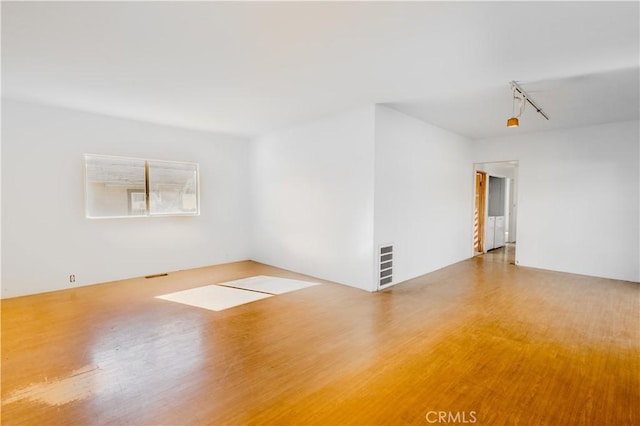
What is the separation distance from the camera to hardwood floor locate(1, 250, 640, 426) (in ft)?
6.87

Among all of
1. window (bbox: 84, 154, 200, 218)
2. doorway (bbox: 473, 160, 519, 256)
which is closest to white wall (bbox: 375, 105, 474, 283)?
doorway (bbox: 473, 160, 519, 256)

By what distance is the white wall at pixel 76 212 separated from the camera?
4.52 metres

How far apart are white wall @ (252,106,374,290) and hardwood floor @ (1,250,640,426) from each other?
0.93 metres

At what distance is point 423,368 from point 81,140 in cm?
600

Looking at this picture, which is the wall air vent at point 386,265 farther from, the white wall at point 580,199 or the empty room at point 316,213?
the white wall at point 580,199

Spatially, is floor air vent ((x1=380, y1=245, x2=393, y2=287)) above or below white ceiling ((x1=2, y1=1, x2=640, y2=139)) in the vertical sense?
below

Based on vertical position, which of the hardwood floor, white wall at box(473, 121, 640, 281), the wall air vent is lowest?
the hardwood floor

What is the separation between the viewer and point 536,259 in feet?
21.4

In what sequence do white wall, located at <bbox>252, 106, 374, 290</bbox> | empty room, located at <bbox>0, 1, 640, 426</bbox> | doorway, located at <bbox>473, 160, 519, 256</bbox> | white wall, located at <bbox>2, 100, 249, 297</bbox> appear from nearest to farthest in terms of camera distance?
empty room, located at <bbox>0, 1, 640, 426</bbox>
white wall, located at <bbox>2, 100, 249, 297</bbox>
white wall, located at <bbox>252, 106, 374, 290</bbox>
doorway, located at <bbox>473, 160, 519, 256</bbox>

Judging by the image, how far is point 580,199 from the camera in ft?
19.6

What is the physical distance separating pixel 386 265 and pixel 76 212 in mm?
5196

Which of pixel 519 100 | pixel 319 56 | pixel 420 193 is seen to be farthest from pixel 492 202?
pixel 319 56

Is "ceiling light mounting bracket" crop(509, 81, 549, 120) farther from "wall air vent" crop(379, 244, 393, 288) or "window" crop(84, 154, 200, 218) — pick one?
"window" crop(84, 154, 200, 218)

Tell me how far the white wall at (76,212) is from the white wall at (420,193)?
3899 mm
